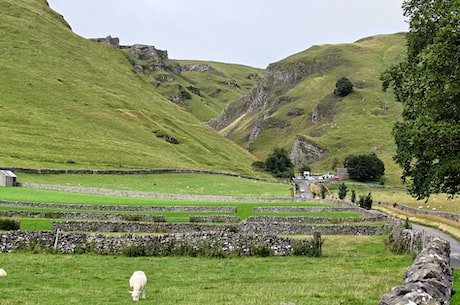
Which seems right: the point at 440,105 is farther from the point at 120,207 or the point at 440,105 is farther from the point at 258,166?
the point at 258,166

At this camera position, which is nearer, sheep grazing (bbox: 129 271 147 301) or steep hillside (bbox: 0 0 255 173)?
sheep grazing (bbox: 129 271 147 301)

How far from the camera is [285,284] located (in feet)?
70.3

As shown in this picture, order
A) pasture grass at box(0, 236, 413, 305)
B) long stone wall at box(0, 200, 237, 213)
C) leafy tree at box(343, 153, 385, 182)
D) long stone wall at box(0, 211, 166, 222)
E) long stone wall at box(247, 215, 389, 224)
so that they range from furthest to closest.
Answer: leafy tree at box(343, 153, 385, 182) → long stone wall at box(0, 200, 237, 213) → long stone wall at box(247, 215, 389, 224) → long stone wall at box(0, 211, 166, 222) → pasture grass at box(0, 236, 413, 305)

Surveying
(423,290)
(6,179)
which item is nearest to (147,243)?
(423,290)

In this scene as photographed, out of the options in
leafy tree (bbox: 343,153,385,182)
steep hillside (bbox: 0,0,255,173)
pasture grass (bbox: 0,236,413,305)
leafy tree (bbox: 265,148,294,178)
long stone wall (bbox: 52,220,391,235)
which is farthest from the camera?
leafy tree (bbox: 265,148,294,178)

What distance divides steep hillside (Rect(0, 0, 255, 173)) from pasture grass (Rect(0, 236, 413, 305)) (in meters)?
76.3

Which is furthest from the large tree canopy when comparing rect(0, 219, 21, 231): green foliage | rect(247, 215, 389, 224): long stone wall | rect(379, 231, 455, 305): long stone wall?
rect(0, 219, 21, 231): green foliage

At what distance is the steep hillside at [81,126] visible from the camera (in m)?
121

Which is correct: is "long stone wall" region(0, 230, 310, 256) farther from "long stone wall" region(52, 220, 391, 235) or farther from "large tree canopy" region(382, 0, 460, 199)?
"large tree canopy" region(382, 0, 460, 199)

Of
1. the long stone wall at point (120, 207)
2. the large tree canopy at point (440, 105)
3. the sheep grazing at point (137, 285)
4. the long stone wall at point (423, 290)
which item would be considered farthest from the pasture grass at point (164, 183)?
the long stone wall at point (423, 290)

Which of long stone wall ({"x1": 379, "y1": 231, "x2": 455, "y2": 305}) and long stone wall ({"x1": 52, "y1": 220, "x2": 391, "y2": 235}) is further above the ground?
long stone wall ({"x1": 379, "y1": 231, "x2": 455, "y2": 305})

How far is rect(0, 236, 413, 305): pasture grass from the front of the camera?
18.3m

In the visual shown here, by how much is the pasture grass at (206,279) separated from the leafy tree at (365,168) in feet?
406

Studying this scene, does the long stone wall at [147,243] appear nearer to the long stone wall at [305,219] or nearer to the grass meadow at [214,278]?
the grass meadow at [214,278]
